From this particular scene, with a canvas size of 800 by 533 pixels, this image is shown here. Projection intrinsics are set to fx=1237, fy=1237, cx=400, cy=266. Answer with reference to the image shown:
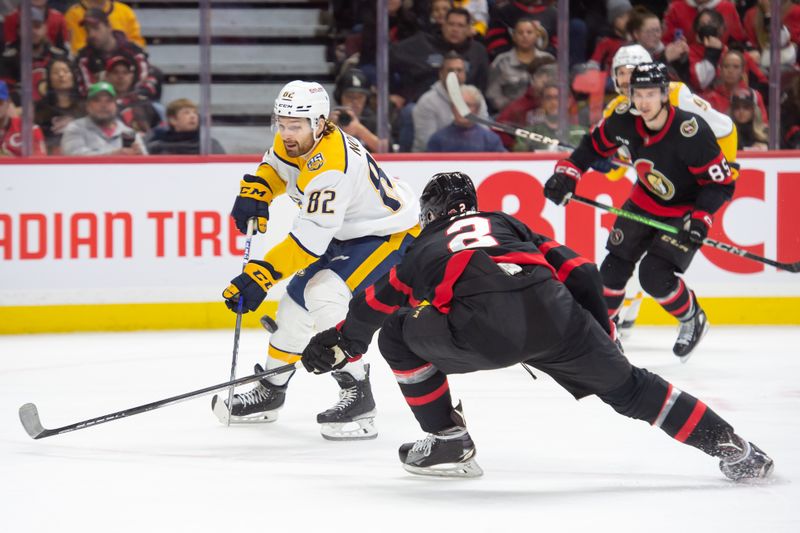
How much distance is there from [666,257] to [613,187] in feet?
4.46

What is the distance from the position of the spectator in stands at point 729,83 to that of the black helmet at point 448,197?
12.4ft

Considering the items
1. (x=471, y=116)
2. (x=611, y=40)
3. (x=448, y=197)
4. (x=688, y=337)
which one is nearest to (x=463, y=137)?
(x=471, y=116)

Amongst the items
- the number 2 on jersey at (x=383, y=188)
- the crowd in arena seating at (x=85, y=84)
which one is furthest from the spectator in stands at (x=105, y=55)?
the number 2 on jersey at (x=383, y=188)

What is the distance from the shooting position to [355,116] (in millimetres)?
6324

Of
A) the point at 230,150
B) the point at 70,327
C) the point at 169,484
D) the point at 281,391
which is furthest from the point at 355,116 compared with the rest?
the point at 169,484

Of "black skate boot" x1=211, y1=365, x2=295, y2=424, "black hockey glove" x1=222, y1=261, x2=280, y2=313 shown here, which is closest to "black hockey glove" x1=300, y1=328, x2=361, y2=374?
"black hockey glove" x1=222, y1=261, x2=280, y2=313

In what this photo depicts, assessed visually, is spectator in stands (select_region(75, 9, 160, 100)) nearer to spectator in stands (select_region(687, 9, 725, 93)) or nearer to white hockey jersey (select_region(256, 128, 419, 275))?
white hockey jersey (select_region(256, 128, 419, 275))

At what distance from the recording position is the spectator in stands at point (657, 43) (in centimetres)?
648

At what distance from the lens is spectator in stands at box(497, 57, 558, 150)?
6.42 m

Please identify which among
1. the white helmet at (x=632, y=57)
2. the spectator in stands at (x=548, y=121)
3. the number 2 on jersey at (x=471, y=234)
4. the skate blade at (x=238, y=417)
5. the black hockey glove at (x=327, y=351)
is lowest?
the skate blade at (x=238, y=417)

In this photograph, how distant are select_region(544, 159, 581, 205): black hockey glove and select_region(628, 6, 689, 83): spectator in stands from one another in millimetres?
1605

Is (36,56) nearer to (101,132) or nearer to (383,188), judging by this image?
(101,132)

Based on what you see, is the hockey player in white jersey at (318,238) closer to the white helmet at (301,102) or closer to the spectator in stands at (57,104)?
the white helmet at (301,102)

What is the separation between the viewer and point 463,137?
→ 6445 millimetres
